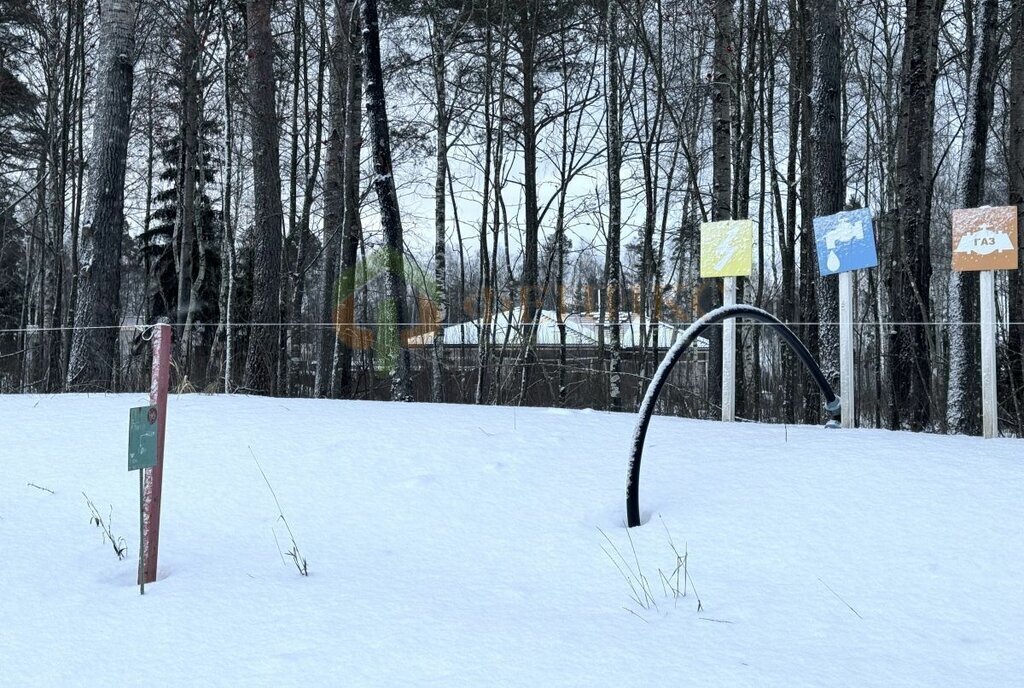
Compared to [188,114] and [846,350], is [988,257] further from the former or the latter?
[188,114]

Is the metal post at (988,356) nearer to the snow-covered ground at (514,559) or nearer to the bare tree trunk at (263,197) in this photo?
the snow-covered ground at (514,559)

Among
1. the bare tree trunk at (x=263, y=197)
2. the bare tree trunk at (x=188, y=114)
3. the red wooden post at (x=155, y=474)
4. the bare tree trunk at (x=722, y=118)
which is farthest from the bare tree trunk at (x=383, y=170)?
the red wooden post at (x=155, y=474)

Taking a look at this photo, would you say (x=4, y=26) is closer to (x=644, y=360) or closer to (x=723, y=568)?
(x=644, y=360)

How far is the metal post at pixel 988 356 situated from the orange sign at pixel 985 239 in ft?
0.36

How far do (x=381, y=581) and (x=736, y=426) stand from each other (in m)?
3.43

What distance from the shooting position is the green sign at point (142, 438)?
2959 millimetres

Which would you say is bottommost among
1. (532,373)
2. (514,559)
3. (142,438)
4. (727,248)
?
(514,559)

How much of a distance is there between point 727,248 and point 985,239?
6.28 feet

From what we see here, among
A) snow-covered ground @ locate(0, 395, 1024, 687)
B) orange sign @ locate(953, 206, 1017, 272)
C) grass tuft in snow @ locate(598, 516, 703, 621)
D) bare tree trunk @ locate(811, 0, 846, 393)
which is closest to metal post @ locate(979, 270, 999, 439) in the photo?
orange sign @ locate(953, 206, 1017, 272)

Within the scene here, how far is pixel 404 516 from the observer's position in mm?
3891

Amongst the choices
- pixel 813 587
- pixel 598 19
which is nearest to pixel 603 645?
pixel 813 587

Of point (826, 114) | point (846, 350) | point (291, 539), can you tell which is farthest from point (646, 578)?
point (826, 114)

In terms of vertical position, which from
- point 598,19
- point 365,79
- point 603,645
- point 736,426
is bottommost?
point 603,645

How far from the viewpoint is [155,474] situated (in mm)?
3148
